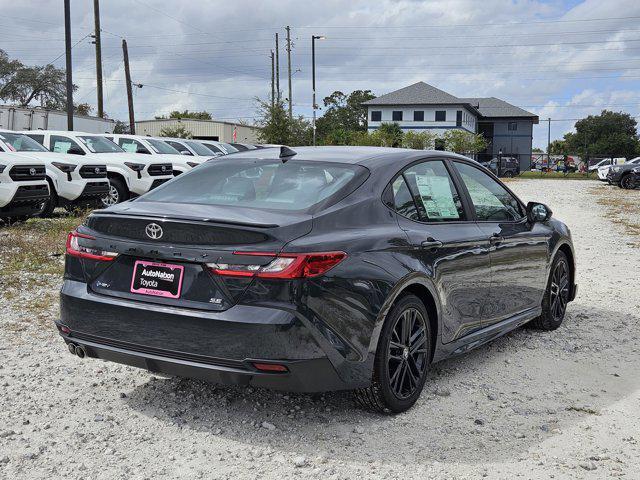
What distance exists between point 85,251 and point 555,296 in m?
4.20

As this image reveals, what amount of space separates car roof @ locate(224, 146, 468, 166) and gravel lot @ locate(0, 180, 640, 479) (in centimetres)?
147

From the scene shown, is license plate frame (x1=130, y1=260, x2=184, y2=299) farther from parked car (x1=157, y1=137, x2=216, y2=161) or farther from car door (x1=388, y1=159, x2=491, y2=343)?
parked car (x1=157, y1=137, x2=216, y2=161)

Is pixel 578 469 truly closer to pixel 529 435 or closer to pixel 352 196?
pixel 529 435

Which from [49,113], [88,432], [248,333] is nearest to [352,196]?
[248,333]

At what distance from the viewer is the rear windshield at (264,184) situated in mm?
4402

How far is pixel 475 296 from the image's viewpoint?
17.2 feet

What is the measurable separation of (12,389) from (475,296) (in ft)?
10.1

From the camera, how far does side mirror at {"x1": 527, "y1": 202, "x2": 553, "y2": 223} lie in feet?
20.4

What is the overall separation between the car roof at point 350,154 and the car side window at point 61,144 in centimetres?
1242

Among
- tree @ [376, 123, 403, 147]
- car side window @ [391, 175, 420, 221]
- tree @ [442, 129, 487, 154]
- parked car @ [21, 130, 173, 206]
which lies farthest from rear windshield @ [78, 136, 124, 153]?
tree @ [442, 129, 487, 154]

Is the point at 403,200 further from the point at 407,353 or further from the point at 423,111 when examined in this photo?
the point at 423,111

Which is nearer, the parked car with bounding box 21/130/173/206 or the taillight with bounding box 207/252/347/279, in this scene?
the taillight with bounding box 207/252/347/279

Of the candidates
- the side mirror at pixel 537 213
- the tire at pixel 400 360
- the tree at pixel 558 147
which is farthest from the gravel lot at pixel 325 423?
the tree at pixel 558 147

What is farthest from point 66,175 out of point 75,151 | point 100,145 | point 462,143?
point 462,143
